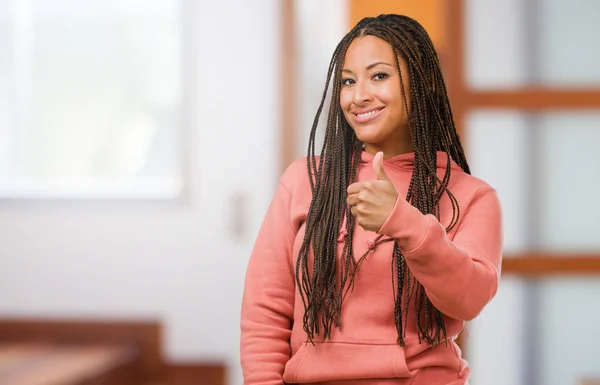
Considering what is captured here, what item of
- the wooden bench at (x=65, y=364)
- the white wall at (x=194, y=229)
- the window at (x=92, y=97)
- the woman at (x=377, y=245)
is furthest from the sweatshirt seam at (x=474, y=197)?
the window at (x=92, y=97)

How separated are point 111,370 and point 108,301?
351 mm

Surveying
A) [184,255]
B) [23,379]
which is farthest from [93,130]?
[23,379]

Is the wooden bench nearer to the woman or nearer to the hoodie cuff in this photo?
the woman

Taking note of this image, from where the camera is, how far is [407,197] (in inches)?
34.6

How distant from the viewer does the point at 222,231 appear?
8.94ft

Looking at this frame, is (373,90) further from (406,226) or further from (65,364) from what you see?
(65,364)

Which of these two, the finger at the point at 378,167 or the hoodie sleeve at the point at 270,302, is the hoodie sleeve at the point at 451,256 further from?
the hoodie sleeve at the point at 270,302

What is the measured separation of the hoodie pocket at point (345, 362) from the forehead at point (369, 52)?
1.09 ft

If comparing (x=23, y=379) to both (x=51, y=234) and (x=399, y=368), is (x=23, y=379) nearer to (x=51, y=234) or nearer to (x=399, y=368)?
(x=51, y=234)

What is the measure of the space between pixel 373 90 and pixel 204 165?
1.92 meters

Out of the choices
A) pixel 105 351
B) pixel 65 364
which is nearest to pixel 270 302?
pixel 65 364

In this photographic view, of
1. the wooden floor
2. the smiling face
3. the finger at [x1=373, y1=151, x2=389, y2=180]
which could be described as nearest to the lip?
the smiling face

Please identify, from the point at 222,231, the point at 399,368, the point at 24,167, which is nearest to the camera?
the point at 399,368

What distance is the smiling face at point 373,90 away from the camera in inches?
33.1
